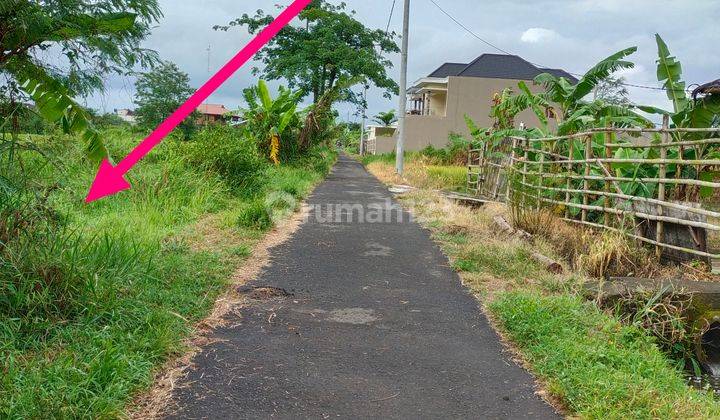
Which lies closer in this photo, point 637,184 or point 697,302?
point 697,302

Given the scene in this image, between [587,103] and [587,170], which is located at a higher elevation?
[587,103]

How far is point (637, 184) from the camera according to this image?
8.80 metres

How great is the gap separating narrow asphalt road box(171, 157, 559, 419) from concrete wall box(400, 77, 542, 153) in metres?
32.3

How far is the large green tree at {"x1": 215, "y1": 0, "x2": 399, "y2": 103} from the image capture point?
116ft

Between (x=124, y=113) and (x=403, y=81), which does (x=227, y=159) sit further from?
(x=124, y=113)

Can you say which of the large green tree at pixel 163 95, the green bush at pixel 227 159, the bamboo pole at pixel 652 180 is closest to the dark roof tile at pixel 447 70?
the large green tree at pixel 163 95

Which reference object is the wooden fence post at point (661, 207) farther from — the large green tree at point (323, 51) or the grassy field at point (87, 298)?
the large green tree at point (323, 51)

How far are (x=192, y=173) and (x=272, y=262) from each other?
523 cm

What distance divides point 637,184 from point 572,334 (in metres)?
5.00

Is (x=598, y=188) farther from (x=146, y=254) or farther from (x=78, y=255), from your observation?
(x=78, y=255)

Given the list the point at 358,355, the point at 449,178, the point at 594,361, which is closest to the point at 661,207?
the point at 594,361

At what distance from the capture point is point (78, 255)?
4.84 meters

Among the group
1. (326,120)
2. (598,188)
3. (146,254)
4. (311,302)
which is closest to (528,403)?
(311,302)

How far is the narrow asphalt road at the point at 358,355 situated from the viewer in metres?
3.61
